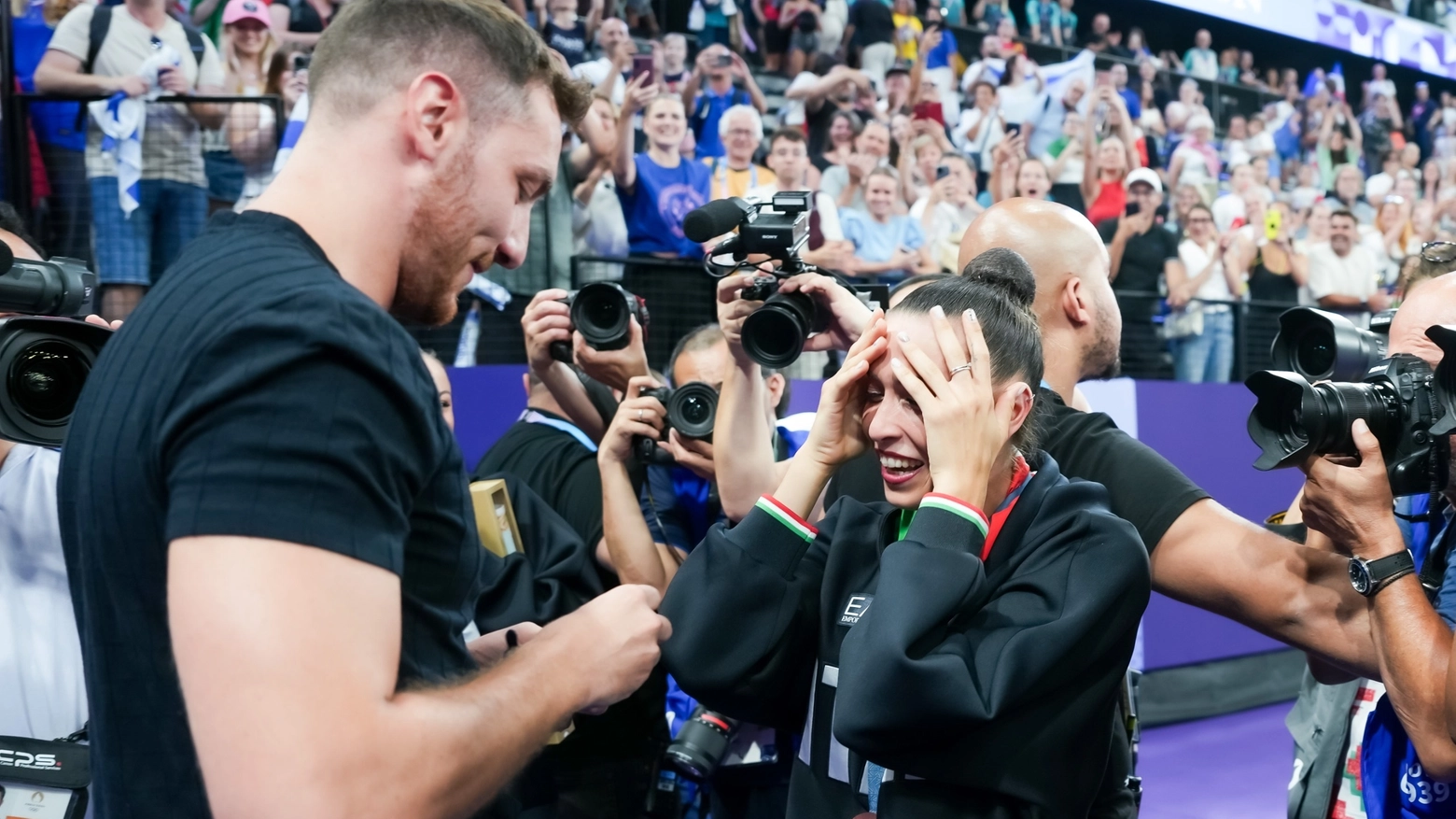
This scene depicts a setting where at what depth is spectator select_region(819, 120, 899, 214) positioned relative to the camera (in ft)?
24.1

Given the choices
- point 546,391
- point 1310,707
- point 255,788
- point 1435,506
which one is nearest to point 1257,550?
point 1435,506

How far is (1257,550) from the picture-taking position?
1.98m

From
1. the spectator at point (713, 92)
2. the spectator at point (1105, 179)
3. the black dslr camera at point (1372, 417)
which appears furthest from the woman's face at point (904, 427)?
the spectator at point (1105, 179)

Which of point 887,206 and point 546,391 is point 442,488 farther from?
point 887,206

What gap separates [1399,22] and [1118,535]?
1613cm

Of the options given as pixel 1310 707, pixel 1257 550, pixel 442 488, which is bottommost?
pixel 1310 707

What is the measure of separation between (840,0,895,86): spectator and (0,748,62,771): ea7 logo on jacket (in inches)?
302

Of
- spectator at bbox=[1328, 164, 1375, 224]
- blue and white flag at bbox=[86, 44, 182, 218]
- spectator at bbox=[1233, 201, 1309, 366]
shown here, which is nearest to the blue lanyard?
blue and white flag at bbox=[86, 44, 182, 218]

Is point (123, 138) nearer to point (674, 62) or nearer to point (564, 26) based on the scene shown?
point (564, 26)

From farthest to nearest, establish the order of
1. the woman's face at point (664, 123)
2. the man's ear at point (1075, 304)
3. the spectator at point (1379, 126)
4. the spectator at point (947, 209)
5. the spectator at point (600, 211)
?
the spectator at point (1379, 126), the spectator at point (947, 209), the woman's face at point (664, 123), the spectator at point (600, 211), the man's ear at point (1075, 304)

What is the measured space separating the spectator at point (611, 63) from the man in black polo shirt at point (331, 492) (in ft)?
16.3

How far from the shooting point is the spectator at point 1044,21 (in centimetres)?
1102

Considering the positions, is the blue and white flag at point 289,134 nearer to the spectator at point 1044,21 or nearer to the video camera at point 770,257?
the video camera at point 770,257

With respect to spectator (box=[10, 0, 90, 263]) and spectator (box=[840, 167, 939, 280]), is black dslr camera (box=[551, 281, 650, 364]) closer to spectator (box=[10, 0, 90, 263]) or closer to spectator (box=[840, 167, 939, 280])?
spectator (box=[10, 0, 90, 263])
